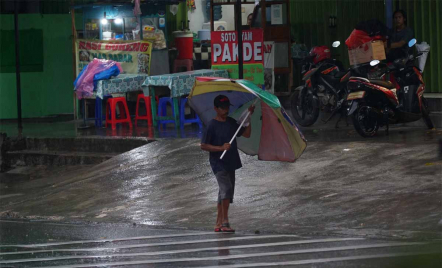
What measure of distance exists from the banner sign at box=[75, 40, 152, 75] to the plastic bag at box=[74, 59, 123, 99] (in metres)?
1.07

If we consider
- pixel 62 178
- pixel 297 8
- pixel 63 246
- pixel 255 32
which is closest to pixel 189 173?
pixel 62 178

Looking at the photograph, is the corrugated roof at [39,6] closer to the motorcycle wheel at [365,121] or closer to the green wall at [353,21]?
the green wall at [353,21]

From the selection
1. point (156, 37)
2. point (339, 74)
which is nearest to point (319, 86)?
point (339, 74)

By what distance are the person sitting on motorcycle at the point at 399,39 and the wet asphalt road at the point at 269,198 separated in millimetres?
1567

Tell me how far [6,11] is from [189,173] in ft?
32.1

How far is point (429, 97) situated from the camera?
1588cm

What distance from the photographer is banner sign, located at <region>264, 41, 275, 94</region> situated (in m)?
17.7

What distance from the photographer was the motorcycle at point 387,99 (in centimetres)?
1308

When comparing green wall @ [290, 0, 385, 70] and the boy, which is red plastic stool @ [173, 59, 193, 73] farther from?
the boy

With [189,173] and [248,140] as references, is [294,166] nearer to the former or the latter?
[189,173]

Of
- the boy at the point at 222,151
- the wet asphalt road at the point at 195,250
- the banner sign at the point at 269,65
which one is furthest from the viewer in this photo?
the banner sign at the point at 269,65

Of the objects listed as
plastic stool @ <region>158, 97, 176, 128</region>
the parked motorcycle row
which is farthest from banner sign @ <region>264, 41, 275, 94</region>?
the parked motorcycle row

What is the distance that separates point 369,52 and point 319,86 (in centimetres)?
123

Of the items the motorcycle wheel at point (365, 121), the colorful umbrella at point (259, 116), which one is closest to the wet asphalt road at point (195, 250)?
the colorful umbrella at point (259, 116)
